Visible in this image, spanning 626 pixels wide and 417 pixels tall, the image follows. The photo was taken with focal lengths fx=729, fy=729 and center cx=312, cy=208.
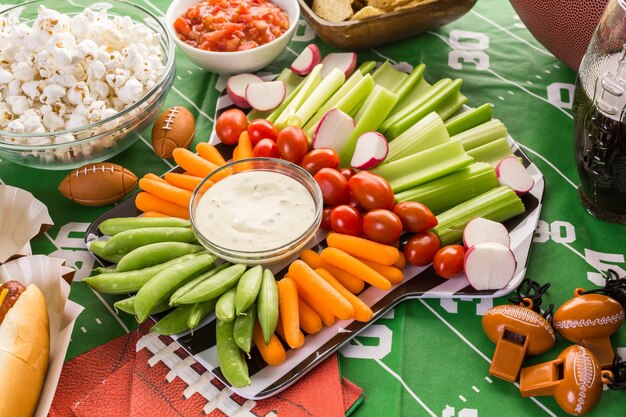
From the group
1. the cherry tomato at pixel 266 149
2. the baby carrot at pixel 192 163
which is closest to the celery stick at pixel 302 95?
the cherry tomato at pixel 266 149

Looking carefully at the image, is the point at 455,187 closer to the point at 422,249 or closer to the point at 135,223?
the point at 422,249

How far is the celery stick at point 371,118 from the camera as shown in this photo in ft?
9.87

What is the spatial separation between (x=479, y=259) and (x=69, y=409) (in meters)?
1.46

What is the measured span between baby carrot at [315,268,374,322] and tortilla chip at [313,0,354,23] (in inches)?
54.4

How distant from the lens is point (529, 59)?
3.63m

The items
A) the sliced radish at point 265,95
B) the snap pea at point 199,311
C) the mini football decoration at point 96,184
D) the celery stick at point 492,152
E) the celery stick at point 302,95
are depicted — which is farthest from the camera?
the sliced radish at point 265,95

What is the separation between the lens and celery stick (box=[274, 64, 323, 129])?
3.13m

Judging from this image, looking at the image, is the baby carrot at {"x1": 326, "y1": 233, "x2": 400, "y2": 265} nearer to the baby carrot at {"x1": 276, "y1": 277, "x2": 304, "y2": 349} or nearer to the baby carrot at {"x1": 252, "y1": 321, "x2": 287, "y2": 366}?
the baby carrot at {"x1": 276, "y1": 277, "x2": 304, "y2": 349}

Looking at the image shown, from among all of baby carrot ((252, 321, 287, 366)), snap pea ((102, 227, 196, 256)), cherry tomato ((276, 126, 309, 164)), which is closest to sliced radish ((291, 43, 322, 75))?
cherry tomato ((276, 126, 309, 164))

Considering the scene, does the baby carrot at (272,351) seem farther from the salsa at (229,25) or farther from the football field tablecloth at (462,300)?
the salsa at (229,25)

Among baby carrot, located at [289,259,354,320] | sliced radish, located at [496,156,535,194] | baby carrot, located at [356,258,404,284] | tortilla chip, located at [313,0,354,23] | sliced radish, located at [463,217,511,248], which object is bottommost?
baby carrot, located at [356,258,404,284]

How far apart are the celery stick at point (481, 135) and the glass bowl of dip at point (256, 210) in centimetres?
70

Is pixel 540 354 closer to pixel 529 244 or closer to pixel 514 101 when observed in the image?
pixel 529 244

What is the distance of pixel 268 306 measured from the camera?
2400 mm
